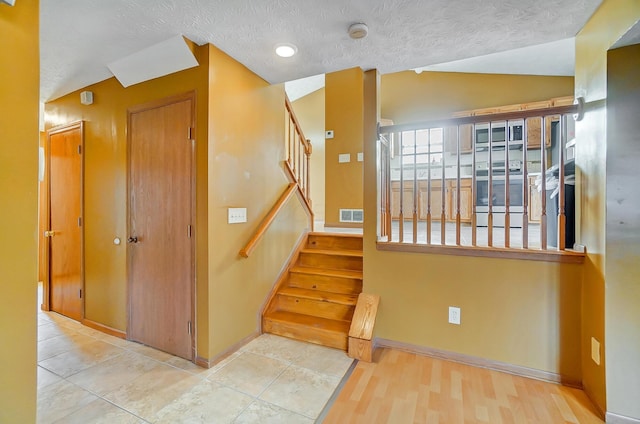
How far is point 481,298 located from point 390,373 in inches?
34.0

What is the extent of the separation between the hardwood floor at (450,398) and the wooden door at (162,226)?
1.33 m

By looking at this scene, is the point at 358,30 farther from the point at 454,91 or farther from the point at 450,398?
the point at 454,91

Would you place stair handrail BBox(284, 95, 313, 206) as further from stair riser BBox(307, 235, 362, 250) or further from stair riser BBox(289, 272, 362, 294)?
stair riser BBox(289, 272, 362, 294)

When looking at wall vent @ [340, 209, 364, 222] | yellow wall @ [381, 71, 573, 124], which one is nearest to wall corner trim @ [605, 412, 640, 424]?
wall vent @ [340, 209, 364, 222]

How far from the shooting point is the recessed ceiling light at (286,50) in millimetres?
2064

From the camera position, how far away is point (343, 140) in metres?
4.65

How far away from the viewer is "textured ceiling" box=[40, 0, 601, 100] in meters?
1.64

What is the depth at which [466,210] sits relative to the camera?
483cm

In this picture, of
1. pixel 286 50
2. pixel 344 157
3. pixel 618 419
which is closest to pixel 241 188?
pixel 286 50

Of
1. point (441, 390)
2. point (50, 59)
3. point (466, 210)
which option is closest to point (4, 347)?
point (441, 390)

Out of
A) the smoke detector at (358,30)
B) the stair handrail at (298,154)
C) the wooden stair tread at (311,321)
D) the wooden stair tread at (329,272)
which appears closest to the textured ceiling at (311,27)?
the smoke detector at (358,30)

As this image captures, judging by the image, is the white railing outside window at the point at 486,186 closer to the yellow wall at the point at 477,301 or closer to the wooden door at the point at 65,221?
the yellow wall at the point at 477,301

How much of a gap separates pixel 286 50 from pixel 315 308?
87.8 inches

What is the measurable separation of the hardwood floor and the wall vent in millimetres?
2667
